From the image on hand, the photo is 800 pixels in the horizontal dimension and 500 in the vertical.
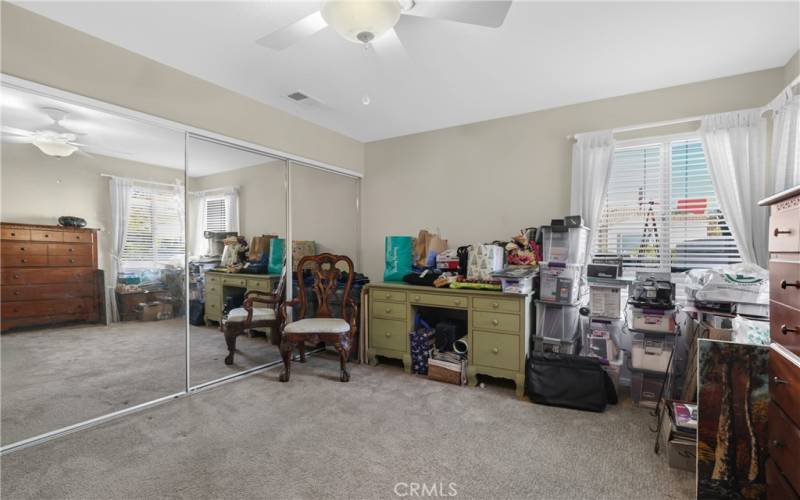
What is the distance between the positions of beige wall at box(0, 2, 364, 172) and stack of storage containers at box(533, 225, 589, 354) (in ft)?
8.99

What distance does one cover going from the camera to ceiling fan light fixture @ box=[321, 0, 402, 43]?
5.04 ft

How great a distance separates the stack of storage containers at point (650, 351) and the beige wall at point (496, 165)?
1190 mm

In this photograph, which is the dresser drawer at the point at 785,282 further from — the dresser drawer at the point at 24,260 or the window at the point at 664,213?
the dresser drawer at the point at 24,260

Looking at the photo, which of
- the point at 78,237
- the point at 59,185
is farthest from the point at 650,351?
the point at 59,185

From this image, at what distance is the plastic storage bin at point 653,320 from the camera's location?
2558 millimetres

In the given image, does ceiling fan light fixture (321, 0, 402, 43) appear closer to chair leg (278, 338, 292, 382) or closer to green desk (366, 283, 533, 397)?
green desk (366, 283, 533, 397)

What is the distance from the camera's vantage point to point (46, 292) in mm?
2215

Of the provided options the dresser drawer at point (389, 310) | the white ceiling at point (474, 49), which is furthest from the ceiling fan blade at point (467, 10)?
the dresser drawer at point (389, 310)

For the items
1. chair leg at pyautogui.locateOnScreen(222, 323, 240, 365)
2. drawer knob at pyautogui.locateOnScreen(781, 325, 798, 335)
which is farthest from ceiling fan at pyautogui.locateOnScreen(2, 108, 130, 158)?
drawer knob at pyautogui.locateOnScreen(781, 325, 798, 335)

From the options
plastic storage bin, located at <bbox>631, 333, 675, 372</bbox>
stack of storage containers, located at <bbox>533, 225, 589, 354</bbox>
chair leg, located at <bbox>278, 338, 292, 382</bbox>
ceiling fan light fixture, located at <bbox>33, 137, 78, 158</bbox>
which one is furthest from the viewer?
chair leg, located at <bbox>278, 338, 292, 382</bbox>

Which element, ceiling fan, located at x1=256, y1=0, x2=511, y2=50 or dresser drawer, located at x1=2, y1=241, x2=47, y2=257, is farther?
dresser drawer, located at x1=2, y1=241, x2=47, y2=257

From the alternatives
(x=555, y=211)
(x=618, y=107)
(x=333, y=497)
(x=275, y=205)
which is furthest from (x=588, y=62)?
(x=333, y=497)

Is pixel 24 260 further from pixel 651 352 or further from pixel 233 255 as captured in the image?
pixel 651 352

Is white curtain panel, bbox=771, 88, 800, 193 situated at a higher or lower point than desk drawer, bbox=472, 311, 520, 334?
higher
